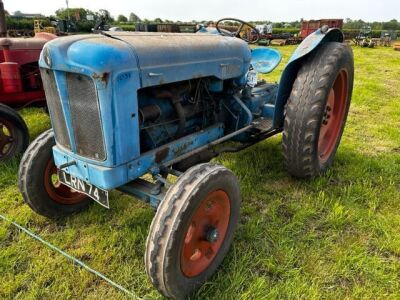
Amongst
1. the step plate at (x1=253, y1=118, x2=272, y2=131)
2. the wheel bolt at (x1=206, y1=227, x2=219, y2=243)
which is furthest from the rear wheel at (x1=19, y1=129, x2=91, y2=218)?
the step plate at (x1=253, y1=118, x2=272, y2=131)

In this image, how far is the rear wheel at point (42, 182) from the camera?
8.04 ft

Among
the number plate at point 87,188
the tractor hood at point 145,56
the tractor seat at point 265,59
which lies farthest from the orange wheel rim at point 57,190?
the tractor seat at point 265,59

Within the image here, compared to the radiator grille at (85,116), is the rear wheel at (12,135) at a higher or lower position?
lower

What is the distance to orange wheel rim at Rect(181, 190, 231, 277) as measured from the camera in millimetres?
Result: 1968

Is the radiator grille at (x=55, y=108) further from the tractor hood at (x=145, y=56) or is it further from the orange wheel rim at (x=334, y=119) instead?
the orange wheel rim at (x=334, y=119)

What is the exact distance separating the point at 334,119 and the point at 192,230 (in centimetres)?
223

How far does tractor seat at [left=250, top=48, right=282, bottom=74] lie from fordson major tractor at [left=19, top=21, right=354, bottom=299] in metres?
0.83

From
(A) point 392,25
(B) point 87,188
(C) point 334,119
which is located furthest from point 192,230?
(A) point 392,25

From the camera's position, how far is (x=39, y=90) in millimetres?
4457

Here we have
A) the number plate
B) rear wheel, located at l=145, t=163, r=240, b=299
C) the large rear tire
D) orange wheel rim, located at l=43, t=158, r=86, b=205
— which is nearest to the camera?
rear wheel, located at l=145, t=163, r=240, b=299

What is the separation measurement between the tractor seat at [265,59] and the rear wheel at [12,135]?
257 cm

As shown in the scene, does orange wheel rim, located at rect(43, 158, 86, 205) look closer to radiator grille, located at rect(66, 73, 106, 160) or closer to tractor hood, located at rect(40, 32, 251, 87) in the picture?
radiator grille, located at rect(66, 73, 106, 160)

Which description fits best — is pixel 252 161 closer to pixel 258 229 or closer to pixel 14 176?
pixel 258 229

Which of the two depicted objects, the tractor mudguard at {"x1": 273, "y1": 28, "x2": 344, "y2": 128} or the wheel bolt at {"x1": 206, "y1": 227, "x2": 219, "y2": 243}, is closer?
the wheel bolt at {"x1": 206, "y1": 227, "x2": 219, "y2": 243}
